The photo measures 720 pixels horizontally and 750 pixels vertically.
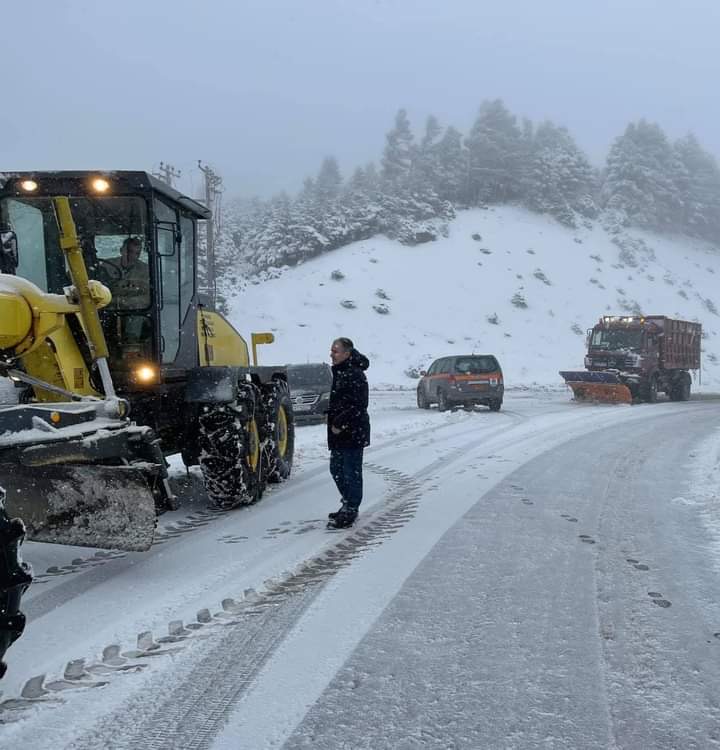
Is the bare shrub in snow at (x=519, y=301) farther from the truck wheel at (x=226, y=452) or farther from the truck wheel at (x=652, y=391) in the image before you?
the truck wheel at (x=226, y=452)

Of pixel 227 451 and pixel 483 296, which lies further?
pixel 483 296

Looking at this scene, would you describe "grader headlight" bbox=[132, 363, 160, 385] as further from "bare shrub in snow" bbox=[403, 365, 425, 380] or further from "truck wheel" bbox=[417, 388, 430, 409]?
"bare shrub in snow" bbox=[403, 365, 425, 380]

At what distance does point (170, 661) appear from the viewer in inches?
126

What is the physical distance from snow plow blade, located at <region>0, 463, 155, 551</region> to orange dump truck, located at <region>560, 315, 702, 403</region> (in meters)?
19.3

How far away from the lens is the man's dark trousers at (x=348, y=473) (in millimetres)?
5988

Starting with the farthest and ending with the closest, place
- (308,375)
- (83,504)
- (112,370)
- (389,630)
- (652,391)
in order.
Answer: (652,391)
(308,375)
(112,370)
(83,504)
(389,630)

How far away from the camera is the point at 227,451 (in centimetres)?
616

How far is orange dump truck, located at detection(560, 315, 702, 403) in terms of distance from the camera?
71.6 feet

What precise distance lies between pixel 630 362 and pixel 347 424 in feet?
62.1

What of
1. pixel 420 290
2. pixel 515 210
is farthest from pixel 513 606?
pixel 515 210

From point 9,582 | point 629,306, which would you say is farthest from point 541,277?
point 9,582

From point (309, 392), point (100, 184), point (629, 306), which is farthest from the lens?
point (629, 306)

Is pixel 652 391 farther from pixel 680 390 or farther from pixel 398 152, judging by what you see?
pixel 398 152

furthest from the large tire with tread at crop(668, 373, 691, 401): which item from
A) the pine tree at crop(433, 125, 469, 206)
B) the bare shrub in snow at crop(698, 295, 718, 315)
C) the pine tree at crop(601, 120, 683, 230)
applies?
the pine tree at crop(601, 120, 683, 230)
